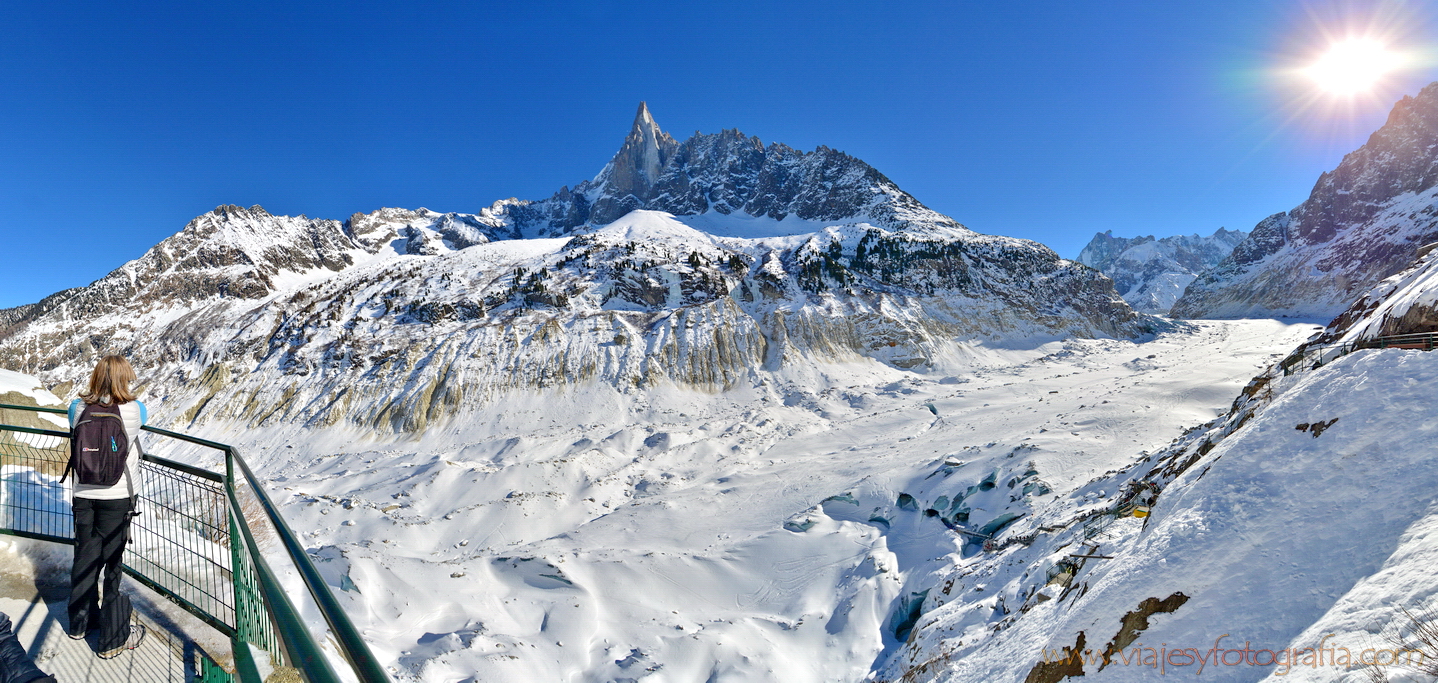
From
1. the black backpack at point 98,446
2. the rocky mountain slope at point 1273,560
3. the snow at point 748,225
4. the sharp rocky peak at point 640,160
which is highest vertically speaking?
the sharp rocky peak at point 640,160

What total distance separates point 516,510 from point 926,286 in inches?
2907

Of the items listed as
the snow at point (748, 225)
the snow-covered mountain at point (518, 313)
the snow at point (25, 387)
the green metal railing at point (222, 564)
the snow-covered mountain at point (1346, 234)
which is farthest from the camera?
the snow at point (748, 225)

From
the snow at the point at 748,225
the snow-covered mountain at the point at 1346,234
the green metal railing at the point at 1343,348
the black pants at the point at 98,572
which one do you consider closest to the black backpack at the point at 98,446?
the black pants at the point at 98,572

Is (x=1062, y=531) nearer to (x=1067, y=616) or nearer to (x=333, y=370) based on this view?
(x=1067, y=616)

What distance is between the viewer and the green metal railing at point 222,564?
214 centimetres

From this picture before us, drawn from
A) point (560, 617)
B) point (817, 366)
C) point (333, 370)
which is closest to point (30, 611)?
point (560, 617)

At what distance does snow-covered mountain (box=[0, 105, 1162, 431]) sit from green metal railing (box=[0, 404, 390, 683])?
5352 centimetres

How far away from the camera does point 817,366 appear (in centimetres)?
6500

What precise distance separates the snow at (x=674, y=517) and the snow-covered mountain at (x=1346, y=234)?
392ft

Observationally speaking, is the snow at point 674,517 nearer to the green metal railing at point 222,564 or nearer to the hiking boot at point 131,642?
the green metal railing at point 222,564

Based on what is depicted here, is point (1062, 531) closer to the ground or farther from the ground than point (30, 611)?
closer to the ground

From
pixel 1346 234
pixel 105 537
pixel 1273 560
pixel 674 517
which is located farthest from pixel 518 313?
pixel 1346 234

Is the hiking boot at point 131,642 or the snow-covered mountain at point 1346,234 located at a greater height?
the snow-covered mountain at point 1346,234

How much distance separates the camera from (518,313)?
6975cm
